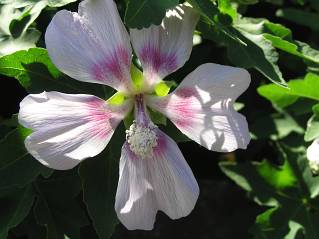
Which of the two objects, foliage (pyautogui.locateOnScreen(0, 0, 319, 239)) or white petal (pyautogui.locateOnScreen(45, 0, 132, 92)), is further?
foliage (pyautogui.locateOnScreen(0, 0, 319, 239))

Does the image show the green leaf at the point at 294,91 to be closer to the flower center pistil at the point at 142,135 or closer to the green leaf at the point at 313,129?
the green leaf at the point at 313,129

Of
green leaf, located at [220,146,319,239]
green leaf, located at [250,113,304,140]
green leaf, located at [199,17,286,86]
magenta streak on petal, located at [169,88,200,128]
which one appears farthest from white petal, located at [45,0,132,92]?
green leaf, located at [250,113,304,140]

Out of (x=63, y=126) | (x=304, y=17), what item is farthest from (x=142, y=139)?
(x=304, y=17)

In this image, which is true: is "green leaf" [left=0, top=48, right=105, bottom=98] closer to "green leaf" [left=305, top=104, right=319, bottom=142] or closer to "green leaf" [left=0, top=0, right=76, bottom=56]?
"green leaf" [left=0, top=0, right=76, bottom=56]

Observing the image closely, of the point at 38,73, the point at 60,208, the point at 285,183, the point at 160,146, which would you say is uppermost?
the point at 38,73

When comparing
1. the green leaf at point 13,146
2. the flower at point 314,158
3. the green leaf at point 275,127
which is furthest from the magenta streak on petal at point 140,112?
the green leaf at point 275,127

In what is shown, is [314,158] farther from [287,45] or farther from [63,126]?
[63,126]
